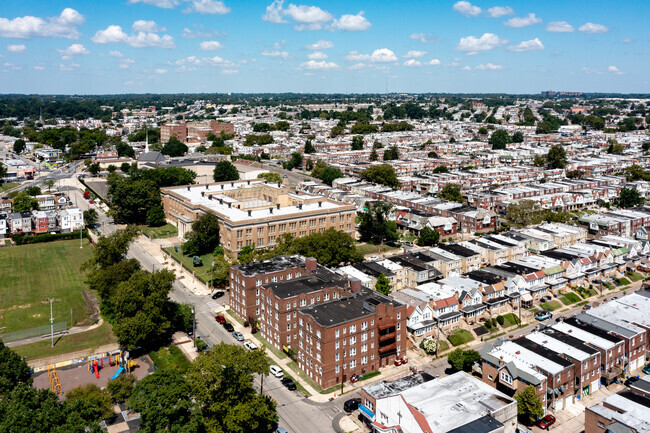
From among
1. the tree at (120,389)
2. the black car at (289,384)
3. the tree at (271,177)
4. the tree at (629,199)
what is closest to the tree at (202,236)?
the tree at (120,389)

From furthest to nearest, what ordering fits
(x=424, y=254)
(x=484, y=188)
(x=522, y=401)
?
(x=484, y=188), (x=424, y=254), (x=522, y=401)

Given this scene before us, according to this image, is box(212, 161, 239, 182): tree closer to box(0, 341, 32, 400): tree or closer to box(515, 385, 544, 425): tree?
box(0, 341, 32, 400): tree

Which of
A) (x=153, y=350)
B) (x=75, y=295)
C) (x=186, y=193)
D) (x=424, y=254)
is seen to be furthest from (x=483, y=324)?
(x=186, y=193)

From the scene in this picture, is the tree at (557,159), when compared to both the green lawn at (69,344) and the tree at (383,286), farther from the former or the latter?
the green lawn at (69,344)

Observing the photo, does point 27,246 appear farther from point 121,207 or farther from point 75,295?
point 75,295

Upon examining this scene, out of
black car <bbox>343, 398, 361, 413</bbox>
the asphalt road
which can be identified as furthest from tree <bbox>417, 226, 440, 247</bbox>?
black car <bbox>343, 398, 361, 413</bbox>
